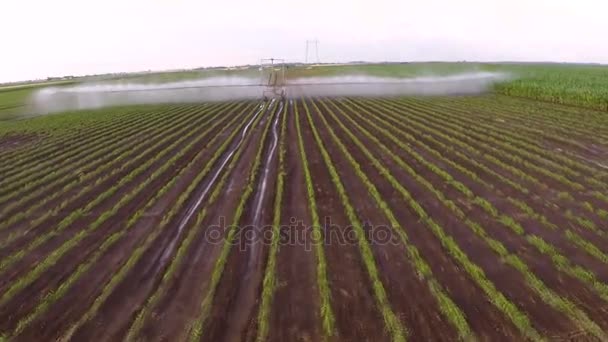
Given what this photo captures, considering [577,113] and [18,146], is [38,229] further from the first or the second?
[577,113]

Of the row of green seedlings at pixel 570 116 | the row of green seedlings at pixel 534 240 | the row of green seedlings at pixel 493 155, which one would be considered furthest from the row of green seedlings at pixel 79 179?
the row of green seedlings at pixel 570 116

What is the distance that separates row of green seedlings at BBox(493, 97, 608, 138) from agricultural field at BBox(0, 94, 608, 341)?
2.15 m

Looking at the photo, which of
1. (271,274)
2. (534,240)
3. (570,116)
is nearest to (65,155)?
(271,274)

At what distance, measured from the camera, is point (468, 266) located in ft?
30.2

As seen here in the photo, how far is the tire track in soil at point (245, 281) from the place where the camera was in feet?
24.5

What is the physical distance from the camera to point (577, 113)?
2966 centimetres

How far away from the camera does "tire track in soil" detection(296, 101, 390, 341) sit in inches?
288

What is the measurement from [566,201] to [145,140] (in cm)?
2629

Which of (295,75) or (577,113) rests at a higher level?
(295,75)

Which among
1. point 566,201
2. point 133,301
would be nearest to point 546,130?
point 566,201

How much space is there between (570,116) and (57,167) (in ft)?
125

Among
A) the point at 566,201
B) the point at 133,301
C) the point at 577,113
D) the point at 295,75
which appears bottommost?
the point at 133,301

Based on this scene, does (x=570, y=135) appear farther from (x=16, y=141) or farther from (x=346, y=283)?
(x=16, y=141)

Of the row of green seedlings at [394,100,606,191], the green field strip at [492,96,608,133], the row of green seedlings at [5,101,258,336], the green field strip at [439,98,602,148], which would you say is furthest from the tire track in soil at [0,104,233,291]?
the green field strip at [492,96,608,133]
